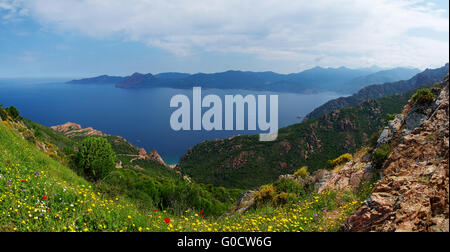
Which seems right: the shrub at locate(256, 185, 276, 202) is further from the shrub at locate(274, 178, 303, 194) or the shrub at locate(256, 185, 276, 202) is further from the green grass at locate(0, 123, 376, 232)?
the green grass at locate(0, 123, 376, 232)

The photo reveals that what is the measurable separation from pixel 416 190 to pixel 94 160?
21322 millimetres

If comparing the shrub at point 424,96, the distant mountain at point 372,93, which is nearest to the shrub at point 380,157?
the shrub at point 424,96

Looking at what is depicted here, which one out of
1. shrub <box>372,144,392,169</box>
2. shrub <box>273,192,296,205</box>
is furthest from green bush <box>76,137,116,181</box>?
shrub <box>372,144,392,169</box>

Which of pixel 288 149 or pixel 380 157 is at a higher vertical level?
pixel 380 157

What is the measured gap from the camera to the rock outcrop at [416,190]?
3.52m

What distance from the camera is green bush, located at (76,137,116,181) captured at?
768 inches

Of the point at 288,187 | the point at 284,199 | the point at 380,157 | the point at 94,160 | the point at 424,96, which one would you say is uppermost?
the point at 424,96

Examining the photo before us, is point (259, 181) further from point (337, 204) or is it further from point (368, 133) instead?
point (337, 204)

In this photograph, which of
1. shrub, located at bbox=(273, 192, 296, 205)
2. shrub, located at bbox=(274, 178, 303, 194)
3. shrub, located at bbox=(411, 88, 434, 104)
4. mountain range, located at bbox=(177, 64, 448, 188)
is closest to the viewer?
shrub, located at bbox=(273, 192, 296, 205)

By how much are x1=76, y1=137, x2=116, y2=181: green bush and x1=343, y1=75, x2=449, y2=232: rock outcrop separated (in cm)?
2012

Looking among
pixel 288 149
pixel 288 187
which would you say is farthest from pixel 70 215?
pixel 288 149

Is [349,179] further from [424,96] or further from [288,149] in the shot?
[288,149]

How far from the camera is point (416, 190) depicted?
3955 mm
